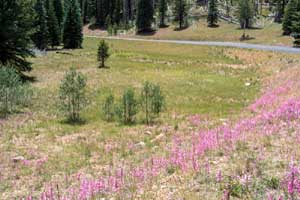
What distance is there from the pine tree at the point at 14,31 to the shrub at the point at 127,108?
565 inches

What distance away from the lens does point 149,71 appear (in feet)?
119

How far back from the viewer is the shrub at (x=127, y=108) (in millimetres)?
17031

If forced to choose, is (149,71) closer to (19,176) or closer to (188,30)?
(19,176)

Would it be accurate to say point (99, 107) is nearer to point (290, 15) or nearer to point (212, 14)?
point (290, 15)

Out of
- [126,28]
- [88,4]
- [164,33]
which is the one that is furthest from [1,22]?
[88,4]

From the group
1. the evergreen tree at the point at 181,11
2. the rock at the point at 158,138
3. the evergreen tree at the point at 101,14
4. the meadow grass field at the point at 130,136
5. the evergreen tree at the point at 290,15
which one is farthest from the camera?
the evergreen tree at the point at 101,14

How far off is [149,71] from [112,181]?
28.6 meters

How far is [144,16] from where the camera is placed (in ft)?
334

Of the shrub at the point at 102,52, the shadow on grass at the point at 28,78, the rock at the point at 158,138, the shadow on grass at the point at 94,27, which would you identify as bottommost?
the shadow on grass at the point at 28,78

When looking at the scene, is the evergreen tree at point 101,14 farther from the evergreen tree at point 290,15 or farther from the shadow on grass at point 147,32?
the evergreen tree at point 290,15

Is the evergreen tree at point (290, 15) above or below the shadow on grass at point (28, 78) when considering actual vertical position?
above

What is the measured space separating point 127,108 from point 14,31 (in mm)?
15578

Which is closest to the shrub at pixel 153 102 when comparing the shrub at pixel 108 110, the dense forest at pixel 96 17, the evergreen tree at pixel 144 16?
the shrub at pixel 108 110

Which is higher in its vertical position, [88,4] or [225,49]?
[88,4]
